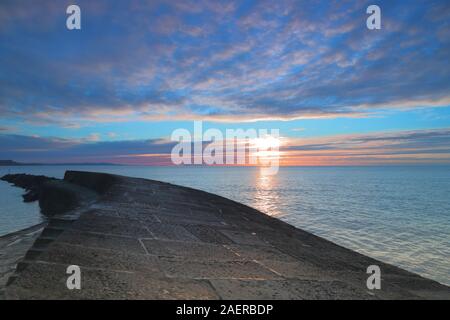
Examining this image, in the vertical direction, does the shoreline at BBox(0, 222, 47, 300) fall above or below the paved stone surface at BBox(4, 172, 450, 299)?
below

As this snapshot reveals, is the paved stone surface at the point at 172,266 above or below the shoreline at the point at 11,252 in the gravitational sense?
above

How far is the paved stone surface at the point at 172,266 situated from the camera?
2.85 m

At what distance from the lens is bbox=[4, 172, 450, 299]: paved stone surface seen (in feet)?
9.35

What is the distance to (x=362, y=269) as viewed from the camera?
5.98 meters

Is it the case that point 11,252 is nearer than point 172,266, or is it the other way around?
point 172,266

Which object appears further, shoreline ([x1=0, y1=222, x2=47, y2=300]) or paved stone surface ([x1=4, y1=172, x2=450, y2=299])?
shoreline ([x1=0, y1=222, x2=47, y2=300])

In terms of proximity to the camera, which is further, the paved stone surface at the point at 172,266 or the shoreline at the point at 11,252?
the shoreline at the point at 11,252

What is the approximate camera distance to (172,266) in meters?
3.67

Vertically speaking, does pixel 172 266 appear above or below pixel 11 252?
above
